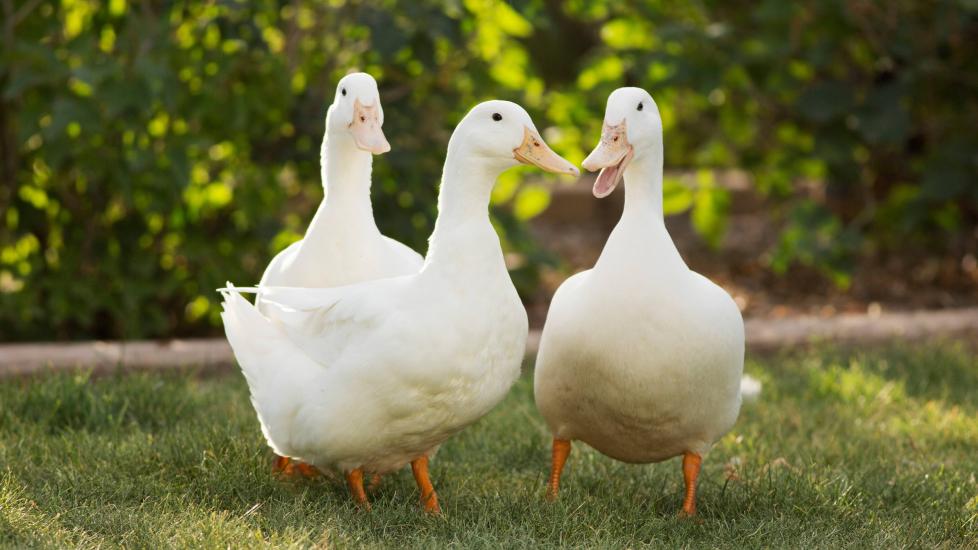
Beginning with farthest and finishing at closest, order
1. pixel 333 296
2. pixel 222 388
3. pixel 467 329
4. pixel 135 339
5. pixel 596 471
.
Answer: pixel 135 339, pixel 222 388, pixel 596 471, pixel 333 296, pixel 467 329

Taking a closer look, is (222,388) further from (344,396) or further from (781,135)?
(781,135)

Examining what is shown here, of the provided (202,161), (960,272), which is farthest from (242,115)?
(960,272)

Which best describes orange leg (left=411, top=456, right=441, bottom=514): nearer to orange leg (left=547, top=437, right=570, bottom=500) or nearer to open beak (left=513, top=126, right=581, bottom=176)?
orange leg (left=547, top=437, right=570, bottom=500)

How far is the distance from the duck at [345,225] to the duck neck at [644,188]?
777 millimetres

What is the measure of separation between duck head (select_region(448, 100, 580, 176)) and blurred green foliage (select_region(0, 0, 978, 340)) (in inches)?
81.0

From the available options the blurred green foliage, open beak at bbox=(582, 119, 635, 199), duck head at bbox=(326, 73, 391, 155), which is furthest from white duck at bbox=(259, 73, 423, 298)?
the blurred green foliage

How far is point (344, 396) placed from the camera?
11.2 feet

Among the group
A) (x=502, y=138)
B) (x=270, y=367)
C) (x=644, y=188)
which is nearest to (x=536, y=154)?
(x=502, y=138)

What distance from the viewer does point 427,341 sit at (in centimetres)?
333

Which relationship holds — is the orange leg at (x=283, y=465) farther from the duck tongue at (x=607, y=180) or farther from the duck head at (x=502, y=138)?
the duck tongue at (x=607, y=180)

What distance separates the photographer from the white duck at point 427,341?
11.0 feet

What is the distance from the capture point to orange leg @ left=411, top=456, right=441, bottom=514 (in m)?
3.59

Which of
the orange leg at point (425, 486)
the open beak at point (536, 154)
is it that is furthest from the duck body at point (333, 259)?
the open beak at point (536, 154)

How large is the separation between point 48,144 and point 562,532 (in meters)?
3.17
